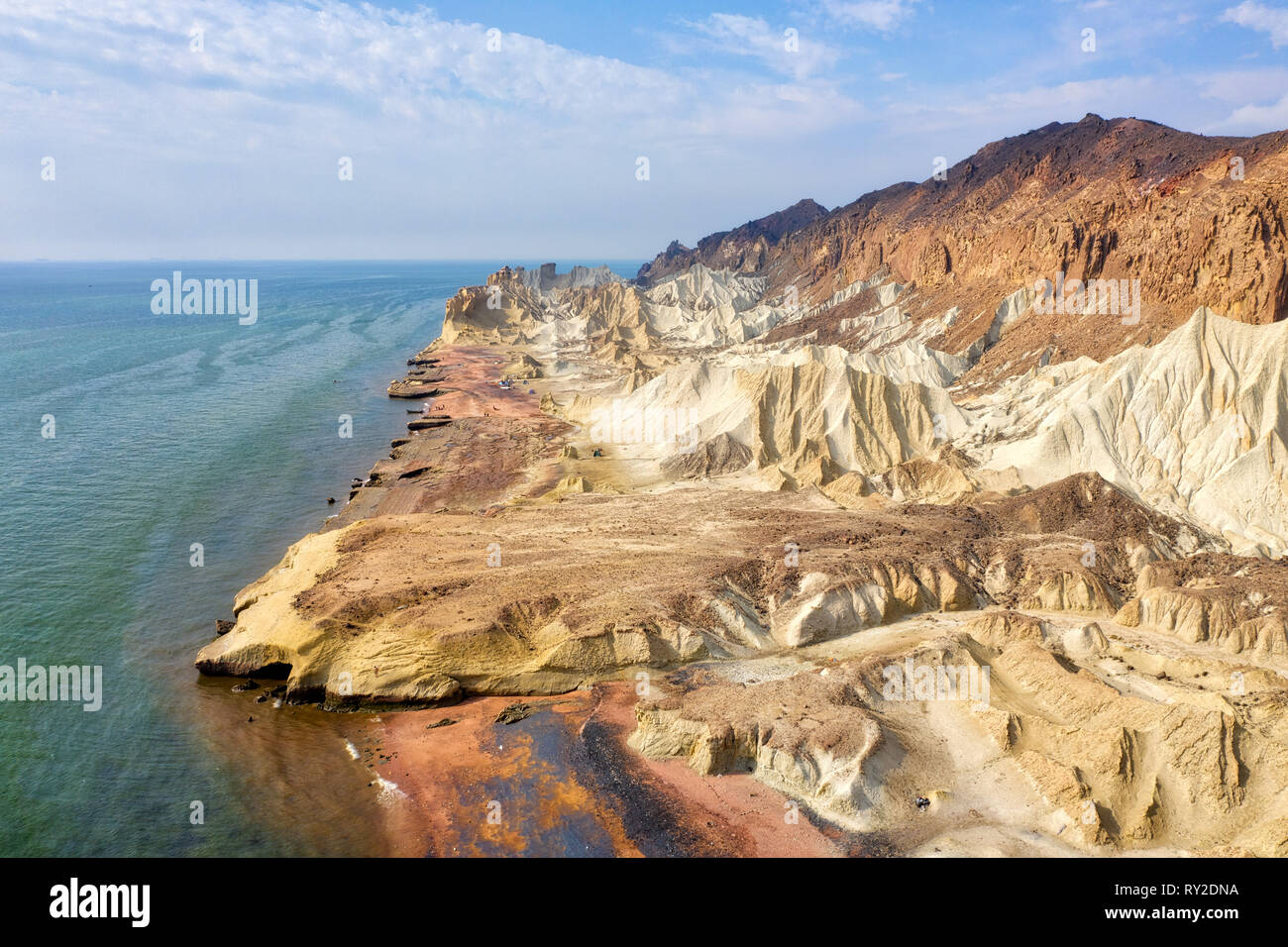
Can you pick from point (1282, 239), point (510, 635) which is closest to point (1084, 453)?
point (1282, 239)

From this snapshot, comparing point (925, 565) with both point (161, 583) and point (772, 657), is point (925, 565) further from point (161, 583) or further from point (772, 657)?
point (161, 583)

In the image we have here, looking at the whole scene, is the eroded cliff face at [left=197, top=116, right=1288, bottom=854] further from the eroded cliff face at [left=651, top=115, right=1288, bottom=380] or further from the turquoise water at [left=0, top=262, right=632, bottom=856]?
the turquoise water at [left=0, top=262, right=632, bottom=856]

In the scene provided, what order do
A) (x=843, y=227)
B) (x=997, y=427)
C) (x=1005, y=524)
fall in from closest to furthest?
(x=1005, y=524) → (x=997, y=427) → (x=843, y=227)

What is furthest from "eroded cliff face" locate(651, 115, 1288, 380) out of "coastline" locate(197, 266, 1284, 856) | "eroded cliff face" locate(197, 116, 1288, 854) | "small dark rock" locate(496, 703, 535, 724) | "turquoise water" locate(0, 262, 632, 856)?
"turquoise water" locate(0, 262, 632, 856)

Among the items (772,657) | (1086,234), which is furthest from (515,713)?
(1086,234)

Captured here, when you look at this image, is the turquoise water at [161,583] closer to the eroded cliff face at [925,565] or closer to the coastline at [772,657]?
the coastline at [772,657]

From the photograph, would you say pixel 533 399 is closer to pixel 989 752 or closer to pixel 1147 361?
pixel 1147 361
